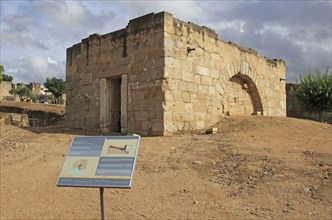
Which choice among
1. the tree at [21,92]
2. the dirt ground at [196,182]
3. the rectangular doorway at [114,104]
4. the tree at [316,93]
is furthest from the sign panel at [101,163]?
the tree at [21,92]

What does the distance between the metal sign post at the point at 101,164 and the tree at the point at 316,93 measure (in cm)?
1407

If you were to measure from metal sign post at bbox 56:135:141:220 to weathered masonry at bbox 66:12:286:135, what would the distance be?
619 cm

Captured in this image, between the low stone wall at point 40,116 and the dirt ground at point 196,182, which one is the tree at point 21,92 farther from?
the dirt ground at point 196,182

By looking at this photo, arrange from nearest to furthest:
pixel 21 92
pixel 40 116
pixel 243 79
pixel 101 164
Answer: pixel 101 164 → pixel 243 79 → pixel 40 116 → pixel 21 92

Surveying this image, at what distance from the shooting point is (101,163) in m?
3.90

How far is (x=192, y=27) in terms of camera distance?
452 inches

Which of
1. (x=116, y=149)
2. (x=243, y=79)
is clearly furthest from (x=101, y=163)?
(x=243, y=79)

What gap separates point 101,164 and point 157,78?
6.83m

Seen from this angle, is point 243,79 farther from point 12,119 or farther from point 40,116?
point 40,116

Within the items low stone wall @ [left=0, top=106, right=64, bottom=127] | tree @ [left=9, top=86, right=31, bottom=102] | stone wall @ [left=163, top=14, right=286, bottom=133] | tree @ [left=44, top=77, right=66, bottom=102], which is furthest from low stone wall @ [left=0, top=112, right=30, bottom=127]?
tree @ [left=9, top=86, right=31, bottom=102]

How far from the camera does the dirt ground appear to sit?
208 inches

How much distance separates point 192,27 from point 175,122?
318 cm

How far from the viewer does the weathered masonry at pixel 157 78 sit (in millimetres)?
10562

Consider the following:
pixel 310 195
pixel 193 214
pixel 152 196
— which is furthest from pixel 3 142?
pixel 310 195
